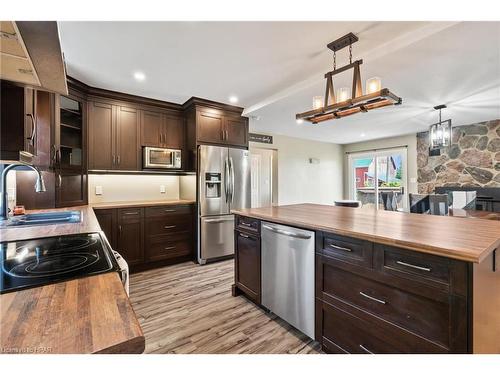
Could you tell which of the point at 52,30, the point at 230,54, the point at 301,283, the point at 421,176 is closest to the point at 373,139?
the point at 421,176

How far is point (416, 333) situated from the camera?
1242 millimetres

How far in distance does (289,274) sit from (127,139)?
2.94m

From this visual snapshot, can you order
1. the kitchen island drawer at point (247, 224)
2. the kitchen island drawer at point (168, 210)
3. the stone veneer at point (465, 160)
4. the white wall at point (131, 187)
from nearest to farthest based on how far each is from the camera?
the kitchen island drawer at point (247, 224)
the kitchen island drawer at point (168, 210)
the white wall at point (131, 187)
the stone veneer at point (465, 160)

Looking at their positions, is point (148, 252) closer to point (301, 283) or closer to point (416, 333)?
point (301, 283)

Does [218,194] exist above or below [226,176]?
below

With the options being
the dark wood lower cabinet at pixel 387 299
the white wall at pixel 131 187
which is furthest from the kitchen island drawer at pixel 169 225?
the dark wood lower cabinet at pixel 387 299

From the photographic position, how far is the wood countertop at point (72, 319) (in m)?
0.51

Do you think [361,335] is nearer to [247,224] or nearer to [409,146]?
[247,224]

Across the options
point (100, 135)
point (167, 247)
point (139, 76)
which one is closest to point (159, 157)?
point (100, 135)

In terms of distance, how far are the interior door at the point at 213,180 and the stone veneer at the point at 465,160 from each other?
465 centimetres

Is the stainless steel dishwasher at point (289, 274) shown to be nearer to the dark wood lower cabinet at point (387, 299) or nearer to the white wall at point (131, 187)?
the dark wood lower cabinet at point (387, 299)

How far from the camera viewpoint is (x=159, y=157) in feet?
12.0

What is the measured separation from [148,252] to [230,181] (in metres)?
1.58

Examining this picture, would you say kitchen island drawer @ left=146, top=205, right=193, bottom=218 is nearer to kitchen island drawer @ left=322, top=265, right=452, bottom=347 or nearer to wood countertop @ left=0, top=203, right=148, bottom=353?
kitchen island drawer @ left=322, top=265, right=452, bottom=347
